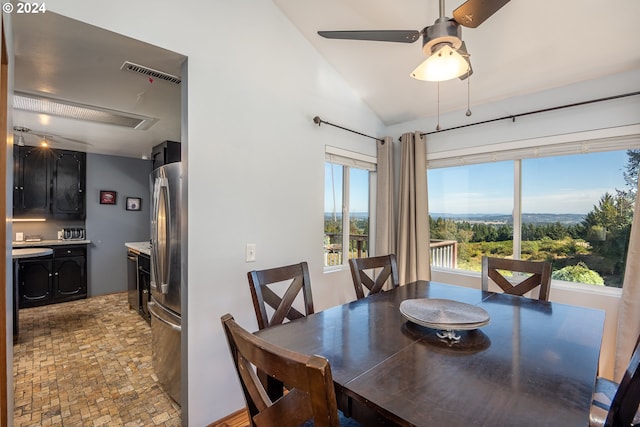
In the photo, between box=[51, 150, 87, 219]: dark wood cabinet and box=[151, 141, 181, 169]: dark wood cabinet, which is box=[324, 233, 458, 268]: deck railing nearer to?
box=[151, 141, 181, 169]: dark wood cabinet

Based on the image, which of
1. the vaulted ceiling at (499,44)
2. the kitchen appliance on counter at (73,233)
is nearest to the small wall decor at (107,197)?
the kitchen appliance on counter at (73,233)

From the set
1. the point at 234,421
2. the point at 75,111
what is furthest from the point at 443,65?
the point at 75,111

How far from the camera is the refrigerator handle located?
2.18 metres

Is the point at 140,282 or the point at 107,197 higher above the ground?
the point at 107,197

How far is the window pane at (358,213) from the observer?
3402mm

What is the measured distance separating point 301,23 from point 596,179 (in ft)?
8.99

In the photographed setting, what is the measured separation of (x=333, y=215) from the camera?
3189mm

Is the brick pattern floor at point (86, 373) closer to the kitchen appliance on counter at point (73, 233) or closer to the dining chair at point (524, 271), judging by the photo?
the kitchen appliance on counter at point (73, 233)

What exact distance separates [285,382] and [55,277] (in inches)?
217

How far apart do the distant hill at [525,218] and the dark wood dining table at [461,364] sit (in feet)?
3.73

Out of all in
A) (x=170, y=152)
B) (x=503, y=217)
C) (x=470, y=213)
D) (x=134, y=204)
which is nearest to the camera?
(x=170, y=152)

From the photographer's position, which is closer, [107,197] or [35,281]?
[35,281]

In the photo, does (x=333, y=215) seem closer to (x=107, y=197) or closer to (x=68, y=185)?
(x=107, y=197)

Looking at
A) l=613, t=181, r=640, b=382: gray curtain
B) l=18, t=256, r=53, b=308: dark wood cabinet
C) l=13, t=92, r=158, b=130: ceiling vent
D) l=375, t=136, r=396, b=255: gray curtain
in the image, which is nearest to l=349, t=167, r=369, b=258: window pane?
l=375, t=136, r=396, b=255: gray curtain
